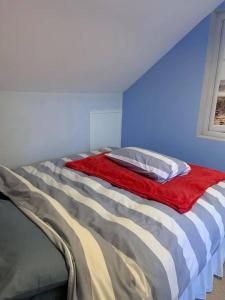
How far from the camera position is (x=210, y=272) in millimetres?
1373

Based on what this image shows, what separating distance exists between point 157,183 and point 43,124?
117cm

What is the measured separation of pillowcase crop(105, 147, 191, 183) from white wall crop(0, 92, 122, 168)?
2.14 feet

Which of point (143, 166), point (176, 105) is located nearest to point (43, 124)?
point (143, 166)

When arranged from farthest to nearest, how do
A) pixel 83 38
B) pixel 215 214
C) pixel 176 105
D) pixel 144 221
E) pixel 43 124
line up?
pixel 176 105 → pixel 43 124 → pixel 83 38 → pixel 215 214 → pixel 144 221

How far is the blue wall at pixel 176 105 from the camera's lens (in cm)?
211

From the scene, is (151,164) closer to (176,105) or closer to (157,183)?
(157,183)

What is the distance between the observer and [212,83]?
210 centimetres

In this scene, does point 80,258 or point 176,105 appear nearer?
point 80,258

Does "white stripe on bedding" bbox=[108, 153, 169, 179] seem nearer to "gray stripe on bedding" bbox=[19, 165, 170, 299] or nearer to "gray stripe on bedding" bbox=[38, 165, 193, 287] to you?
"gray stripe on bedding" bbox=[38, 165, 193, 287]

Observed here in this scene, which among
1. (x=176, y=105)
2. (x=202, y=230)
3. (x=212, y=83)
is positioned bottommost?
(x=202, y=230)

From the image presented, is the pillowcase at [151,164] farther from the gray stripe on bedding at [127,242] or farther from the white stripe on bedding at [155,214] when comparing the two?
the gray stripe on bedding at [127,242]

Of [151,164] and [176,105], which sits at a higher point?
[176,105]

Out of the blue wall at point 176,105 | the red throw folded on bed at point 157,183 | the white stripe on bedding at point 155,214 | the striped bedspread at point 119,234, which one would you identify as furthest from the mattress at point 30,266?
the blue wall at point 176,105

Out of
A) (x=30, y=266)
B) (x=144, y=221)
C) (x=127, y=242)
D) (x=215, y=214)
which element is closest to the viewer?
(x=30, y=266)
